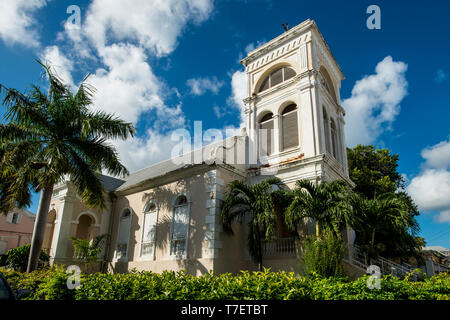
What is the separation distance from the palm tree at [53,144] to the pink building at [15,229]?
2240 cm

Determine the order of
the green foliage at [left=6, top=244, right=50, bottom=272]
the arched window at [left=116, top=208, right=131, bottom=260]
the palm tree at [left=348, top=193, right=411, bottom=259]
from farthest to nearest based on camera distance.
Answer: the arched window at [left=116, top=208, right=131, bottom=260] < the green foliage at [left=6, top=244, right=50, bottom=272] < the palm tree at [left=348, top=193, right=411, bottom=259]

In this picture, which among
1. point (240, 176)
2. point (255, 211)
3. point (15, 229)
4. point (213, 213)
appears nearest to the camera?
point (255, 211)

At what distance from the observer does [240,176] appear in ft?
53.2

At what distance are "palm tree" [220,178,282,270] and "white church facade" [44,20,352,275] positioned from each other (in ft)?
2.22

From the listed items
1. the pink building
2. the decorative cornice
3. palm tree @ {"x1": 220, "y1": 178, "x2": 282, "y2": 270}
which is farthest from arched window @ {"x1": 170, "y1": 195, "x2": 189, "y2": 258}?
the pink building

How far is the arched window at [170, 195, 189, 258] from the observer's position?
47.8 ft

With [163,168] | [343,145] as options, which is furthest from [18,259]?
[343,145]

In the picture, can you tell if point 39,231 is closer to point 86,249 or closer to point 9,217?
point 86,249

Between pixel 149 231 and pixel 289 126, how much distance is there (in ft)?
31.4

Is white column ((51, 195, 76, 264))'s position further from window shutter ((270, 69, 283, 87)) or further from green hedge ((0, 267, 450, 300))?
window shutter ((270, 69, 283, 87))

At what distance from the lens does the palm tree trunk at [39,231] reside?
41.1ft

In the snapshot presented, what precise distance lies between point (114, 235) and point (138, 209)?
255 centimetres
